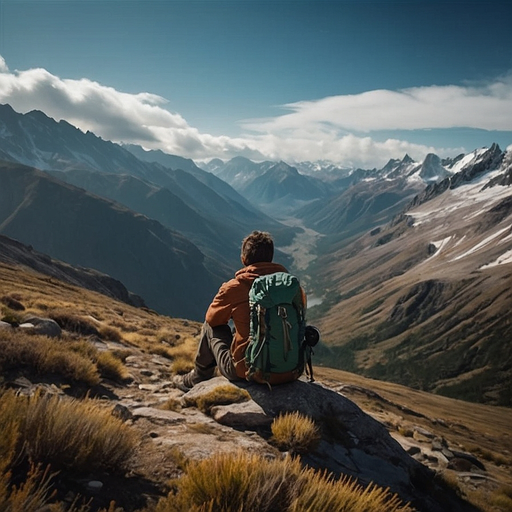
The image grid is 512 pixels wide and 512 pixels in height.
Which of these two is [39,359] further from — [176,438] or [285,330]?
[285,330]

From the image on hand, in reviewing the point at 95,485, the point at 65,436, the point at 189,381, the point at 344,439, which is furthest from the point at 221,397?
the point at 65,436

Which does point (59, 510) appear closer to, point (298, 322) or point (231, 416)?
point (231, 416)

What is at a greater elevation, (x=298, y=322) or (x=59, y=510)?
(x=298, y=322)

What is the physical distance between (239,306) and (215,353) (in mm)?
1641

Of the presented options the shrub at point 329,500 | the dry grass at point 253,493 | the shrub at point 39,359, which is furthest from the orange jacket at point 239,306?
the shrub at point 329,500

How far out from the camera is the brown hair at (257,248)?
9219mm

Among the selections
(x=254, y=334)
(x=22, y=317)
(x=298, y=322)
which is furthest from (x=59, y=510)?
(x=22, y=317)

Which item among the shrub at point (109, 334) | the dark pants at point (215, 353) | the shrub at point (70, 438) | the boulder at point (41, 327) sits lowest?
the shrub at point (109, 334)

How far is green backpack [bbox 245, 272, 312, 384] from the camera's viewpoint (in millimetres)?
7695

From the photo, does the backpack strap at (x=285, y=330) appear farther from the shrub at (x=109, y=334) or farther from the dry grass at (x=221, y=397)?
the shrub at (x=109, y=334)

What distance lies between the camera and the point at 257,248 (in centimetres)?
922

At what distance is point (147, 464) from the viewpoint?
526 centimetres

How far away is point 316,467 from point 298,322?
2770mm

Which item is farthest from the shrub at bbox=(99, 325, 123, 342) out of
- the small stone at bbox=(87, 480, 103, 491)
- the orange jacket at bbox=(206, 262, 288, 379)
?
the small stone at bbox=(87, 480, 103, 491)
